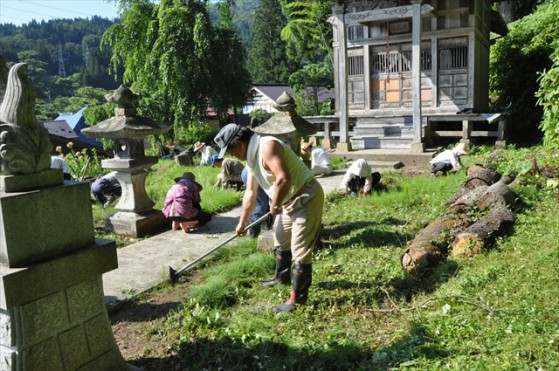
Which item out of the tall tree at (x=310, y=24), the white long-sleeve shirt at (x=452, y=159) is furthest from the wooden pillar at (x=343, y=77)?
the tall tree at (x=310, y=24)

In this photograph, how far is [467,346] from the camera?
3051 millimetres

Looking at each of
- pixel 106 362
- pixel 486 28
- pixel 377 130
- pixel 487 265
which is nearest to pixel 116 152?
pixel 106 362

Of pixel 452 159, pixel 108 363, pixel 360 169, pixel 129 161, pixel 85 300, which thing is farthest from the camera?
pixel 452 159

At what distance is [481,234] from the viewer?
4977mm

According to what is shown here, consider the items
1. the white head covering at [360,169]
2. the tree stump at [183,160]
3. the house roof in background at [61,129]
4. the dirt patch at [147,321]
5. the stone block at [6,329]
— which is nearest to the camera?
the stone block at [6,329]

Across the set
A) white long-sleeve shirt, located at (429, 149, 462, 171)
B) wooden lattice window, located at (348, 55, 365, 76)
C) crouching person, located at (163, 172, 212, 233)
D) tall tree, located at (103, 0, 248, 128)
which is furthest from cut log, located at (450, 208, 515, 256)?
tall tree, located at (103, 0, 248, 128)

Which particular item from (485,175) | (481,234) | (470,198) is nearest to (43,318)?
(481,234)

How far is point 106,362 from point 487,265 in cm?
335

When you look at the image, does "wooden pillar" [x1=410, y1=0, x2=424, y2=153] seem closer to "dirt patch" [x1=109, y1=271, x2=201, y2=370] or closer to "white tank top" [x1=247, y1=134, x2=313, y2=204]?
"dirt patch" [x1=109, y1=271, x2=201, y2=370]

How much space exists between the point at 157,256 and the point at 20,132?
3795mm

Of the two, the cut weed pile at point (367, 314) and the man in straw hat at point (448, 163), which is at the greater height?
the man in straw hat at point (448, 163)

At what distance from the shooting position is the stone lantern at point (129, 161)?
7.40 metres

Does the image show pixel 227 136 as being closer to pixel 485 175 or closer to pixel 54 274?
pixel 54 274

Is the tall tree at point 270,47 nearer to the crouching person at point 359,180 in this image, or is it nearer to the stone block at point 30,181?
the crouching person at point 359,180
